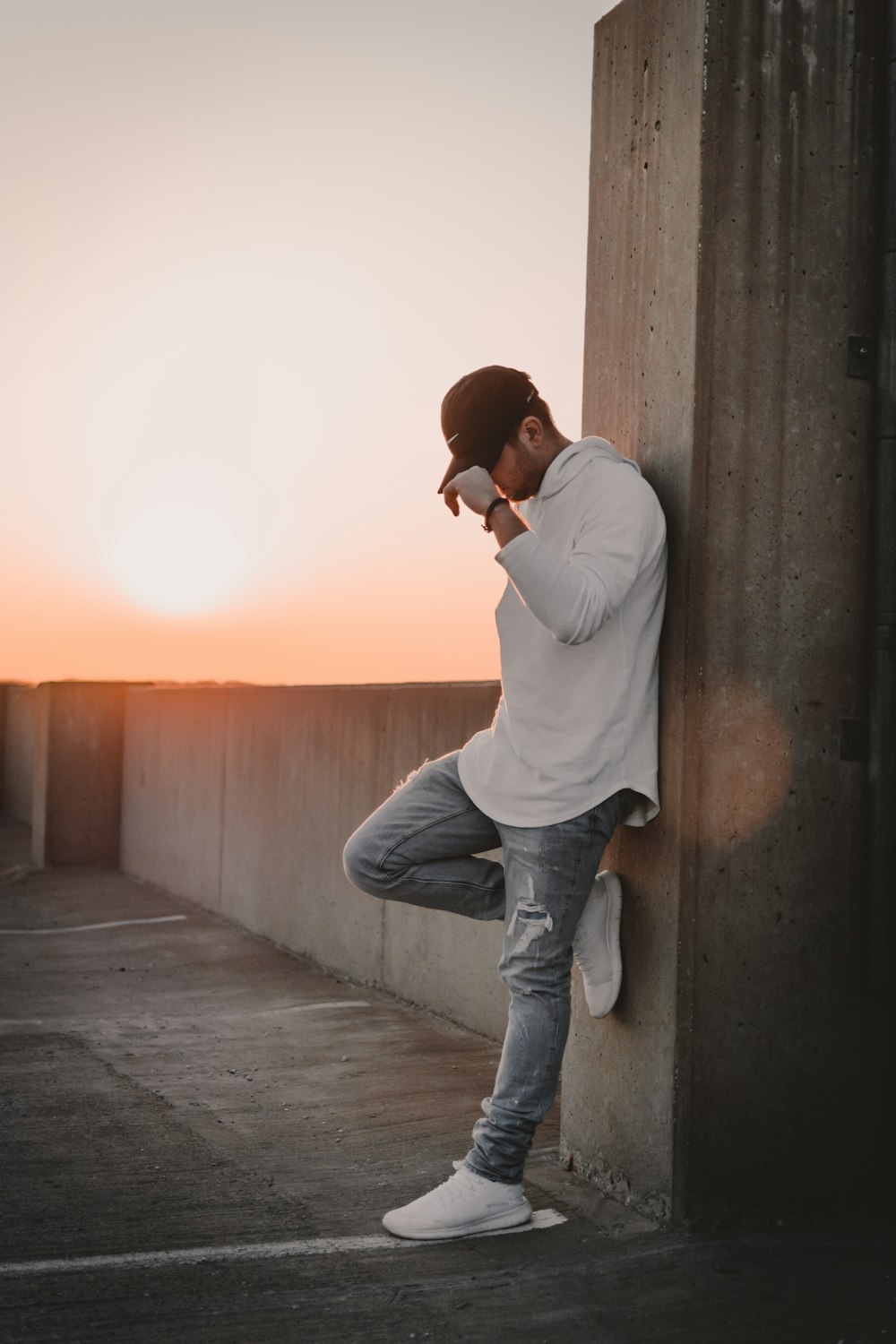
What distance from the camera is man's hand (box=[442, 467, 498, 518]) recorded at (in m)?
2.92

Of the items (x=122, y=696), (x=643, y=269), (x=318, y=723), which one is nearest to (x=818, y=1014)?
→ (x=643, y=269)

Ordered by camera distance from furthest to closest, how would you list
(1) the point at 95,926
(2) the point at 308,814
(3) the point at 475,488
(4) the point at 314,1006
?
(1) the point at 95,926
(2) the point at 308,814
(4) the point at 314,1006
(3) the point at 475,488

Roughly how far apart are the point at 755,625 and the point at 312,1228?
172 cm

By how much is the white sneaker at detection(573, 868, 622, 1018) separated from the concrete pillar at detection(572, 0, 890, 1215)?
2.0 inches

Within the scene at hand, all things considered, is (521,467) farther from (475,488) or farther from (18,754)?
(18,754)

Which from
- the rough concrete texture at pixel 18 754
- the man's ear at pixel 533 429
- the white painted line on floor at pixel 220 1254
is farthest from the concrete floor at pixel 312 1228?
the rough concrete texture at pixel 18 754

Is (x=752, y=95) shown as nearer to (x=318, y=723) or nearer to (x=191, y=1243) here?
(x=191, y=1243)

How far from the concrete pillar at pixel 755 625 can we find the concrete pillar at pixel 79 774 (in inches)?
385

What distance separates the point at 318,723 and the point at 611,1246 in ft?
15.4

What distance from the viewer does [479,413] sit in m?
3.04

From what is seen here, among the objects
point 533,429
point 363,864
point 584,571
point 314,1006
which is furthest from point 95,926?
point 584,571

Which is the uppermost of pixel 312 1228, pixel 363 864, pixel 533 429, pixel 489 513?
pixel 533 429

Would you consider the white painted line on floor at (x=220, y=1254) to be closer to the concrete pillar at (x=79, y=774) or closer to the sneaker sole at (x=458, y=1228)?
the sneaker sole at (x=458, y=1228)

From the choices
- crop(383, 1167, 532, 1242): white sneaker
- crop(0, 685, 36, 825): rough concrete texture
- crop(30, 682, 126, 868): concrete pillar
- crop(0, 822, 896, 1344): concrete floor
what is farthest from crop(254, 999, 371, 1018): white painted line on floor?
crop(0, 685, 36, 825): rough concrete texture
